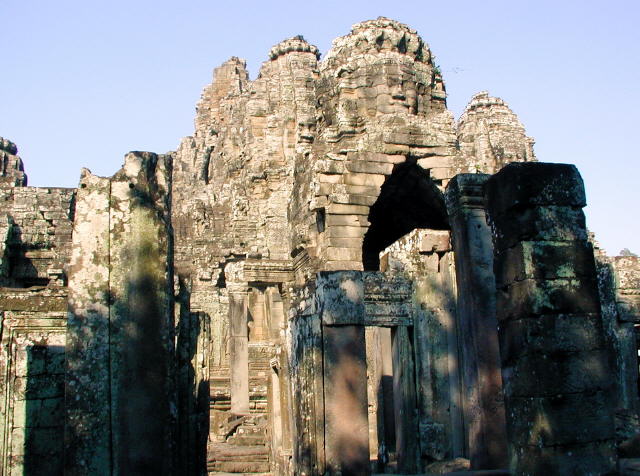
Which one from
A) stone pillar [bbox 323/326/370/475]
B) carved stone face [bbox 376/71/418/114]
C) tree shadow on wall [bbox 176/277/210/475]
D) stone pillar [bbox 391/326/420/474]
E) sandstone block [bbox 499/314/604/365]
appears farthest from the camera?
carved stone face [bbox 376/71/418/114]

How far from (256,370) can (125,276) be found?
13.9 metres

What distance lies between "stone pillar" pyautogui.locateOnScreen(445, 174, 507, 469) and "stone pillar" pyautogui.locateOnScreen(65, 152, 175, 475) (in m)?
3.77

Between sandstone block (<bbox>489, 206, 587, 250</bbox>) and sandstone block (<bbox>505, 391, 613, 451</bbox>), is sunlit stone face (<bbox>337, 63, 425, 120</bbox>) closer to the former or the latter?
sandstone block (<bbox>489, 206, 587, 250</bbox>)

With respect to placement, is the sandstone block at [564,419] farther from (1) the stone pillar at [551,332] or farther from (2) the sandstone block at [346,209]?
(2) the sandstone block at [346,209]

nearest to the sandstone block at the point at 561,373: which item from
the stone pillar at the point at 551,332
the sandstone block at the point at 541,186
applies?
the stone pillar at the point at 551,332

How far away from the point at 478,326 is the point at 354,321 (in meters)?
1.52

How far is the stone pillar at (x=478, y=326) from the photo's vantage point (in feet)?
23.6

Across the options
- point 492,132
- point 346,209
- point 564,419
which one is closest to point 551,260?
point 564,419

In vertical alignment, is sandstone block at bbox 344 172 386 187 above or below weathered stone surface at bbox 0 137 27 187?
below

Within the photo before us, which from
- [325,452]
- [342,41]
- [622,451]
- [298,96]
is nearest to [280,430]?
[325,452]

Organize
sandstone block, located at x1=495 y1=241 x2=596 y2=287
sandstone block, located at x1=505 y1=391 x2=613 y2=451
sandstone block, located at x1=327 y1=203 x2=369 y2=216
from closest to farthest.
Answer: sandstone block, located at x1=505 y1=391 x2=613 y2=451
sandstone block, located at x1=495 y1=241 x2=596 y2=287
sandstone block, located at x1=327 y1=203 x2=369 y2=216

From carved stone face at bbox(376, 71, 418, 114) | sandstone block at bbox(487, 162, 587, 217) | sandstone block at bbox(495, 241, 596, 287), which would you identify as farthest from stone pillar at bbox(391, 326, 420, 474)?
carved stone face at bbox(376, 71, 418, 114)

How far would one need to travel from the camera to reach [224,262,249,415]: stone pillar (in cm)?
1720

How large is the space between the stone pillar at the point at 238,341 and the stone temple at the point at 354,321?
0.08 meters
